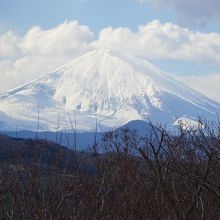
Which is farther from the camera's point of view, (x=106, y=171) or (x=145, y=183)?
(x=145, y=183)

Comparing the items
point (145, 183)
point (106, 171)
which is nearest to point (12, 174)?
point (106, 171)

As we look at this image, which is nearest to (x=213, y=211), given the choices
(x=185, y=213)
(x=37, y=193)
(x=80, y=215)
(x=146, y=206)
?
(x=146, y=206)

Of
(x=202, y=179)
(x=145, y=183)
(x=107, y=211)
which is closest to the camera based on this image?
(x=202, y=179)

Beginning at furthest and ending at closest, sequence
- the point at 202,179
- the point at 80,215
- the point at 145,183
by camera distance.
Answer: the point at 145,183 → the point at 80,215 → the point at 202,179

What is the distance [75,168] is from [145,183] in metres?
0.86

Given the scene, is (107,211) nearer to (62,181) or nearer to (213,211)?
(62,181)

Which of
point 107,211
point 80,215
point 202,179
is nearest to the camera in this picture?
point 202,179

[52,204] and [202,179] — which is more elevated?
[202,179]

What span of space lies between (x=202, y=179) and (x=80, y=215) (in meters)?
1.15

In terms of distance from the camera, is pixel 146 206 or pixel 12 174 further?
pixel 12 174

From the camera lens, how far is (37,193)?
16.7 ft

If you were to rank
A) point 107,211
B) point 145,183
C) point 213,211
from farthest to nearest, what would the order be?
point 145,183
point 107,211
point 213,211

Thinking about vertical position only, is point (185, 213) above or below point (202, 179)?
below

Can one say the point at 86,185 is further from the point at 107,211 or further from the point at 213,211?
the point at 213,211
